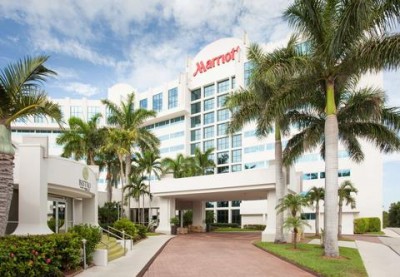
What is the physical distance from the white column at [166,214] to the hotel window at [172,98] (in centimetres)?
3415

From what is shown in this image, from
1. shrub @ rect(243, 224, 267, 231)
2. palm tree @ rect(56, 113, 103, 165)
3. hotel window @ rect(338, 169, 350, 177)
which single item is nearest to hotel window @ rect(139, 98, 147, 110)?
shrub @ rect(243, 224, 267, 231)

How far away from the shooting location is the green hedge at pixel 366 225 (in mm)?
41281

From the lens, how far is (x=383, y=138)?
20812 mm

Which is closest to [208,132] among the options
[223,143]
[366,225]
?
[223,143]

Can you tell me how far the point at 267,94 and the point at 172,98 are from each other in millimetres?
49304

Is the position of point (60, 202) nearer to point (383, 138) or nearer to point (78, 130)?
point (78, 130)

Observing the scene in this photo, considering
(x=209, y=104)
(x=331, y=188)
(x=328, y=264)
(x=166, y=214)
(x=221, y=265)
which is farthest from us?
(x=209, y=104)

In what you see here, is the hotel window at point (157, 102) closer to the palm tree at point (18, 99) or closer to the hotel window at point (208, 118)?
the hotel window at point (208, 118)

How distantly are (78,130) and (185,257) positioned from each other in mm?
22008

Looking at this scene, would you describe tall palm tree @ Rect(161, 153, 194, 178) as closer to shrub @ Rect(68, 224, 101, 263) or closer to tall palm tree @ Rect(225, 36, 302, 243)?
tall palm tree @ Rect(225, 36, 302, 243)

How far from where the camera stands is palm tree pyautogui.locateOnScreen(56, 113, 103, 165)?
36000 millimetres

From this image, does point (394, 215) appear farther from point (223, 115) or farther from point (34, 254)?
point (34, 254)

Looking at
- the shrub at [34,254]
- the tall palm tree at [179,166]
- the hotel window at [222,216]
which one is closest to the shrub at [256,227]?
the tall palm tree at [179,166]

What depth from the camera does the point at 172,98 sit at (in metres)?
70.2
